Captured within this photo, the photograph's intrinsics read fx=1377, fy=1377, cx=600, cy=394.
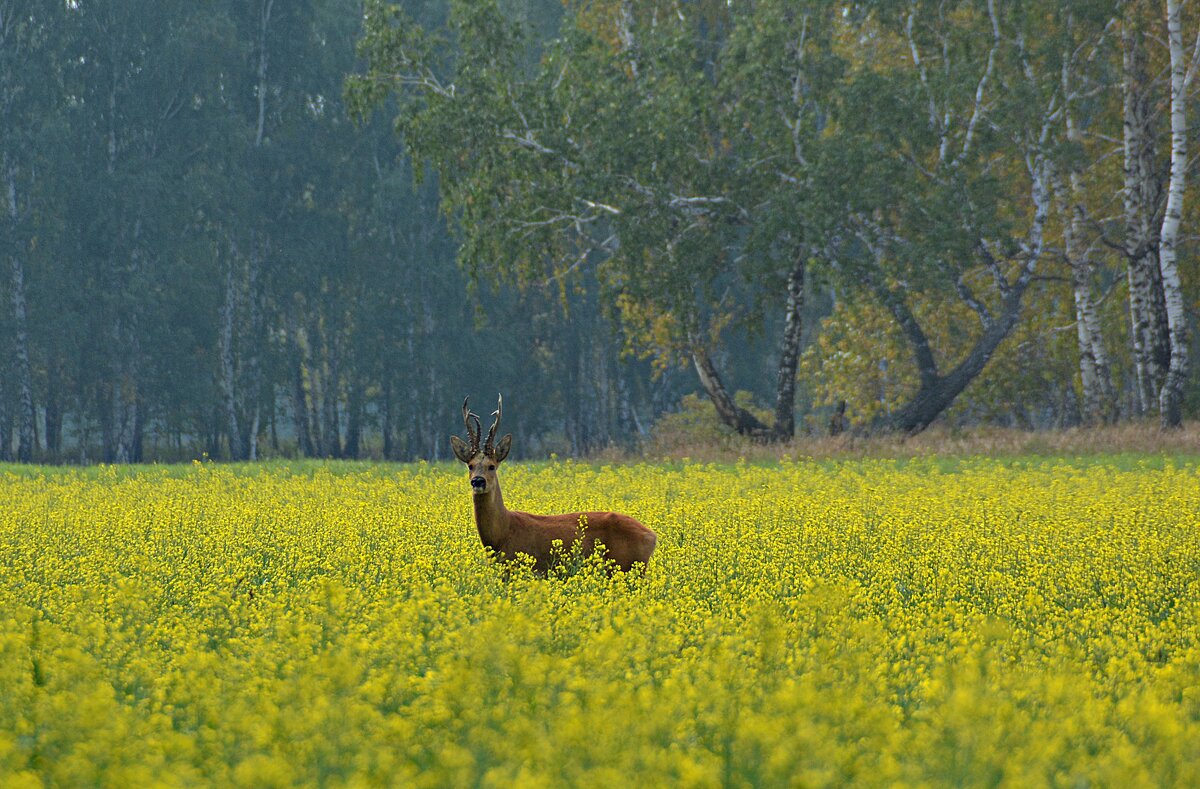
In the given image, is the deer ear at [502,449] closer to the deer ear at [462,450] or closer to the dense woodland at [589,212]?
the deer ear at [462,450]

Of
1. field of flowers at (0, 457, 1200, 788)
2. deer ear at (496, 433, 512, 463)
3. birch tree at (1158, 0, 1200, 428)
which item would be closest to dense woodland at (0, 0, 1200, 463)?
birch tree at (1158, 0, 1200, 428)

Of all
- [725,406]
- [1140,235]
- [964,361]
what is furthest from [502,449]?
[1140,235]

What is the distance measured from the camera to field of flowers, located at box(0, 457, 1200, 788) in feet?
15.8

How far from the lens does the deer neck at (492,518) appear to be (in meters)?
10.3

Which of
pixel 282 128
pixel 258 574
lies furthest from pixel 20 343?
pixel 258 574

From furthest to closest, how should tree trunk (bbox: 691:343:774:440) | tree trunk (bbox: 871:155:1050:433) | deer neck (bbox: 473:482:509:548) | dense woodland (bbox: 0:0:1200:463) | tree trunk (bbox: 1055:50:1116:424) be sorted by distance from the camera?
tree trunk (bbox: 691:343:774:440) → tree trunk (bbox: 1055:50:1116:424) → tree trunk (bbox: 871:155:1050:433) → dense woodland (bbox: 0:0:1200:463) → deer neck (bbox: 473:482:509:548)

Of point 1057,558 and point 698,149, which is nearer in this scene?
point 1057,558

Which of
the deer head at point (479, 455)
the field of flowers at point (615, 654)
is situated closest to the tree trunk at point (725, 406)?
the field of flowers at point (615, 654)

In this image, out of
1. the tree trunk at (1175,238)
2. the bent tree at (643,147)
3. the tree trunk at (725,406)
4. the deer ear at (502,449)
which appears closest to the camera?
the deer ear at (502,449)

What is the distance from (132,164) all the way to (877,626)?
43789 millimetres

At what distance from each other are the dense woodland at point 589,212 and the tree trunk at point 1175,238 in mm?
67

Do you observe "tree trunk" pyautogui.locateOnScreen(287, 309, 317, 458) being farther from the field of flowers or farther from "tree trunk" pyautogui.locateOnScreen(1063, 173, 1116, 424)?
the field of flowers

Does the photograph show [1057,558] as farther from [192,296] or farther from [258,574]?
[192,296]

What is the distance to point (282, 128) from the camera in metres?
49.8
